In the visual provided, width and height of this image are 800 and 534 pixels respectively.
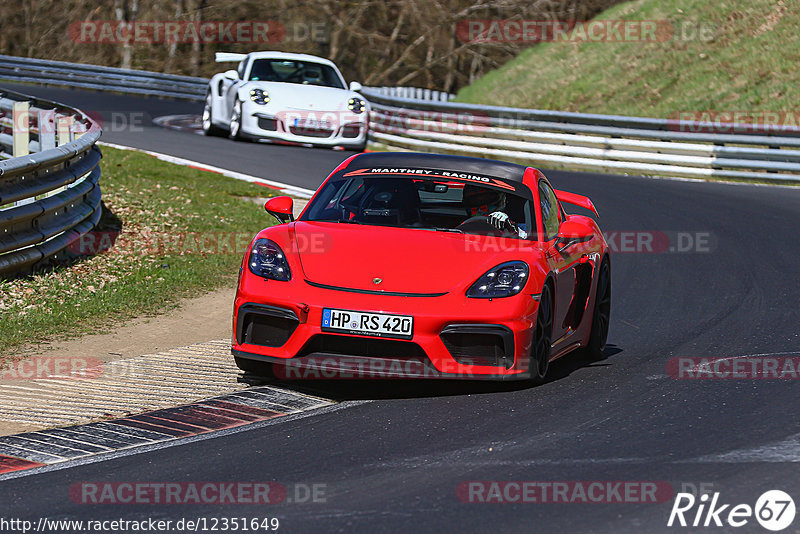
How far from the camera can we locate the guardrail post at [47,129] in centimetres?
1324

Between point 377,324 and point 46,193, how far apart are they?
540 cm

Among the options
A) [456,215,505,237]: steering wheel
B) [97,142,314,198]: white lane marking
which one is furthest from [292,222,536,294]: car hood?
[97,142,314,198]: white lane marking

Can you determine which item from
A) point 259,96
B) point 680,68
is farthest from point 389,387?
point 680,68

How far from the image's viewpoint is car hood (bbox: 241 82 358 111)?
817 inches

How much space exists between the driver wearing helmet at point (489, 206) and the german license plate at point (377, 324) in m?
1.36

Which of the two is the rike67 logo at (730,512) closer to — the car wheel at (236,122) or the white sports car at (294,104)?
the white sports car at (294,104)

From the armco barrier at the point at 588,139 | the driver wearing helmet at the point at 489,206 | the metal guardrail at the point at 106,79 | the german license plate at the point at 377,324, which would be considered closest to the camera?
the german license plate at the point at 377,324

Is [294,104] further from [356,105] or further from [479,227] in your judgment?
[479,227]

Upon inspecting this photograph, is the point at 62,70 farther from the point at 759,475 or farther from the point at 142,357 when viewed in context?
the point at 759,475

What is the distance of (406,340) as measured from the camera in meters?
6.69

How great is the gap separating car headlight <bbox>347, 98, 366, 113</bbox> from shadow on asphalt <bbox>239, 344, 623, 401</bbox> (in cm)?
1366

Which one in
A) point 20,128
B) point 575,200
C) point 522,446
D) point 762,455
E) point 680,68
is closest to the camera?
point 762,455

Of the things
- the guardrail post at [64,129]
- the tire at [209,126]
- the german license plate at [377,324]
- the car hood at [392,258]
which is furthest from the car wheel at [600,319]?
the tire at [209,126]

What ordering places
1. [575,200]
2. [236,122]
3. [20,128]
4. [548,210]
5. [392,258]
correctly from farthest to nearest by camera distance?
[236,122] → [20,128] → [575,200] → [548,210] → [392,258]
